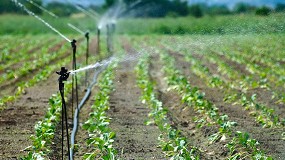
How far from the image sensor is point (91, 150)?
23.0ft

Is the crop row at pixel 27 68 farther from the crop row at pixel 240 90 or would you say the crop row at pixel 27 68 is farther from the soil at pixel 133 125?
the crop row at pixel 240 90

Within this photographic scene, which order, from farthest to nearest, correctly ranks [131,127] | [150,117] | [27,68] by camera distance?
[27,68] → [150,117] → [131,127]

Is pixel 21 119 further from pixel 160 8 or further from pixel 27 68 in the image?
pixel 160 8

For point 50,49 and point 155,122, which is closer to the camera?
point 155,122

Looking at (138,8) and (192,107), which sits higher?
(138,8)

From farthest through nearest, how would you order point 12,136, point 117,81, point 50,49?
point 50,49
point 117,81
point 12,136

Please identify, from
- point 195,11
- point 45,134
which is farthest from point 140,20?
point 45,134

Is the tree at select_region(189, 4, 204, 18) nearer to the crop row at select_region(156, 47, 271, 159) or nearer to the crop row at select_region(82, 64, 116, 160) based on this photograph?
the crop row at select_region(156, 47, 271, 159)

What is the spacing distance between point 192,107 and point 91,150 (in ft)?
10.1

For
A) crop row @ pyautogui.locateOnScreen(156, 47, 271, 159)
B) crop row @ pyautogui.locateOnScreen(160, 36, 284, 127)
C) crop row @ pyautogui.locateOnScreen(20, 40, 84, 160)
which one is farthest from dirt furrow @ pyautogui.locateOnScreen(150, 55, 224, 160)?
crop row @ pyautogui.locateOnScreen(20, 40, 84, 160)

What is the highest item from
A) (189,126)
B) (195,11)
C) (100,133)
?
(195,11)

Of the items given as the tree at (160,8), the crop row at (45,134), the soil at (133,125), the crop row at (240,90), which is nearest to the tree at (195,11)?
the tree at (160,8)

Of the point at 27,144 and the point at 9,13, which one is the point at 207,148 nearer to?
the point at 27,144

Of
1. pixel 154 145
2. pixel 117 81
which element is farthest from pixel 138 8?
pixel 154 145
